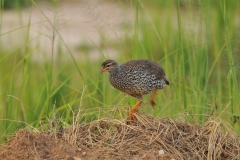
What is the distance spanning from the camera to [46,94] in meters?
6.94

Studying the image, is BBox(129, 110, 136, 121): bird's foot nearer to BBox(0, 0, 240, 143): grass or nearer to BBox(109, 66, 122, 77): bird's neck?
BBox(0, 0, 240, 143): grass

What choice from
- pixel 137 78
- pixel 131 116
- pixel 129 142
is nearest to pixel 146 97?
pixel 137 78

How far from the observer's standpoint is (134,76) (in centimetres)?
668

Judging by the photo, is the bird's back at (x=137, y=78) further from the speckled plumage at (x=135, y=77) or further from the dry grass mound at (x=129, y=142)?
the dry grass mound at (x=129, y=142)

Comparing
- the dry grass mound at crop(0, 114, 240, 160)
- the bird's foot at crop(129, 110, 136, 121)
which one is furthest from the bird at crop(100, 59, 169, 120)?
the dry grass mound at crop(0, 114, 240, 160)

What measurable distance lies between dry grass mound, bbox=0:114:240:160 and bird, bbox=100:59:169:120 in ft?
4.21

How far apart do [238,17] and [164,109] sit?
368 cm

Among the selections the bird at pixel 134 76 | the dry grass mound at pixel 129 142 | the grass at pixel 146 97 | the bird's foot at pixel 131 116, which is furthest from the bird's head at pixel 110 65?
the dry grass mound at pixel 129 142

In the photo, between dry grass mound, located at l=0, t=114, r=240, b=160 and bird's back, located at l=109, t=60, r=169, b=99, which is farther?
bird's back, located at l=109, t=60, r=169, b=99

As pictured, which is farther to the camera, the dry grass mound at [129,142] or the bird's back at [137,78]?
the bird's back at [137,78]

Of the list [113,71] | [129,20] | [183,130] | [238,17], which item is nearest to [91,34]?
[238,17]

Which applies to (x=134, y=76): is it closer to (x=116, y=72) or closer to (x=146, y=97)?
(x=116, y=72)

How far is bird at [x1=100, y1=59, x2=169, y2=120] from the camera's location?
6609mm

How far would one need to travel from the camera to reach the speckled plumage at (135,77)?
661 cm
